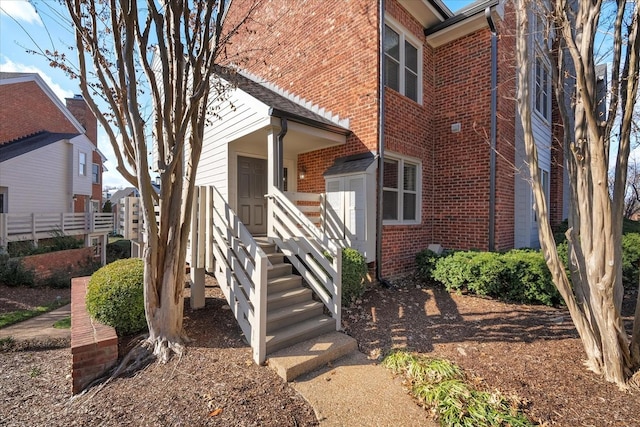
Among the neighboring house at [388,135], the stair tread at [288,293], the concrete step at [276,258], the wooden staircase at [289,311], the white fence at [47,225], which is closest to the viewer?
the wooden staircase at [289,311]

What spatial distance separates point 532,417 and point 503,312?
283cm

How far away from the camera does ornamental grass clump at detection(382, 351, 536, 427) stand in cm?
249

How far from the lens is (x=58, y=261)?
12.6m

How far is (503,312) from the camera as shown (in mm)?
5078

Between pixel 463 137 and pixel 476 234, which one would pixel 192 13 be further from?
pixel 476 234

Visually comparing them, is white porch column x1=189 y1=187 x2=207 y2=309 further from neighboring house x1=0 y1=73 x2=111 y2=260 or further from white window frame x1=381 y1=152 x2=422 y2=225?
neighboring house x1=0 y1=73 x2=111 y2=260

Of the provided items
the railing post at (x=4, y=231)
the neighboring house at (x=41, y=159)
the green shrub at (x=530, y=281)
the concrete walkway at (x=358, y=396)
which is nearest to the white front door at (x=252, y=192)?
the concrete walkway at (x=358, y=396)

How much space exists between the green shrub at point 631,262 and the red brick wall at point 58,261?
1687 cm

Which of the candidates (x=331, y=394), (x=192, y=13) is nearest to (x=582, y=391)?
(x=331, y=394)

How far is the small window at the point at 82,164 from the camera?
19500 millimetres

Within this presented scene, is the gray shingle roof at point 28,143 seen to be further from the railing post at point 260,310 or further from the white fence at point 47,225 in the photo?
the railing post at point 260,310

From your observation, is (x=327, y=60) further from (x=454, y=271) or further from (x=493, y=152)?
(x=454, y=271)

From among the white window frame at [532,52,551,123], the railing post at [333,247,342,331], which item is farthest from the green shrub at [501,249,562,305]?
the white window frame at [532,52,551,123]

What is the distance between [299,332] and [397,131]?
493 centimetres
